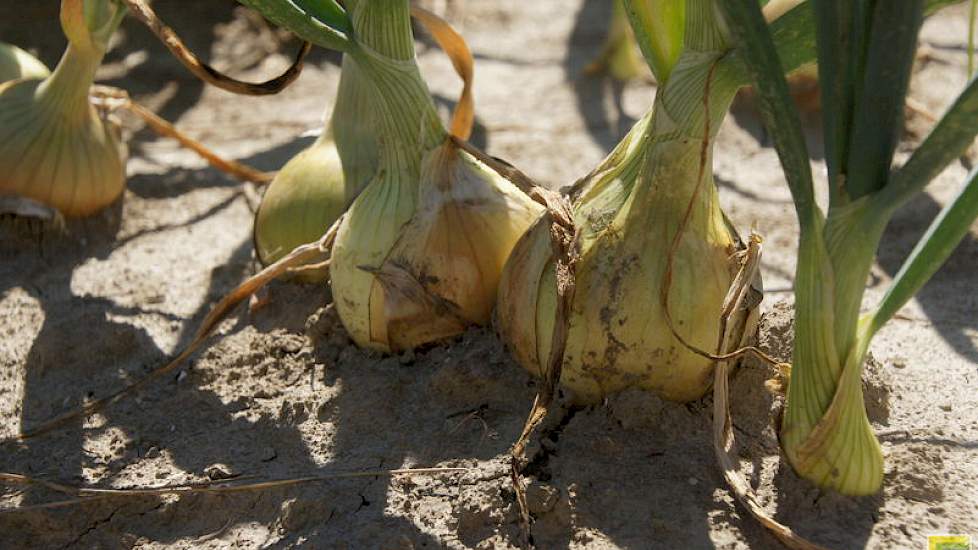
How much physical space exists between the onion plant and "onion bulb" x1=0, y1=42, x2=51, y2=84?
5.32ft

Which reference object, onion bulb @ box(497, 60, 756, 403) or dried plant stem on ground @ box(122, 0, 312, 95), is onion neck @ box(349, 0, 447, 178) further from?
onion bulb @ box(497, 60, 756, 403)

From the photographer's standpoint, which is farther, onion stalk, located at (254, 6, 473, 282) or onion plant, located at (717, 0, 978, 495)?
onion stalk, located at (254, 6, 473, 282)

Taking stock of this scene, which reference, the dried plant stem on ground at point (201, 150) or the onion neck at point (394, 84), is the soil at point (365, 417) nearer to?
the dried plant stem on ground at point (201, 150)

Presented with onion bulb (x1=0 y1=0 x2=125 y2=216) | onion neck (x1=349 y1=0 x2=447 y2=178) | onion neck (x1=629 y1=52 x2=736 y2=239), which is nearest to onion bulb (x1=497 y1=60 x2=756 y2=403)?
onion neck (x1=629 y1=52 x2=736 y2=239)

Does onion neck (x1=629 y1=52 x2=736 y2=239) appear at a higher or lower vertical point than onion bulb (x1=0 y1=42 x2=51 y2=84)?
higher

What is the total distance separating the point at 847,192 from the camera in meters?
1.12

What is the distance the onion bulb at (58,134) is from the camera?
2002 millimetres

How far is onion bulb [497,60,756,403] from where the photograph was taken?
1.29 m

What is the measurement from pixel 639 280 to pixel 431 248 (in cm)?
31

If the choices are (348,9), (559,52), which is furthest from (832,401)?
(559,52)

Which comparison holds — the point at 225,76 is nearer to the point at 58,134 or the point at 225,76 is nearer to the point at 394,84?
the point at 394,84

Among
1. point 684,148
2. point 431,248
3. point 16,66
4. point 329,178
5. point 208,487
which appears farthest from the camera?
point 16,66

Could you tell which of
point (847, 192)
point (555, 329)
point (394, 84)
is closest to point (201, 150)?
point (394, 84)

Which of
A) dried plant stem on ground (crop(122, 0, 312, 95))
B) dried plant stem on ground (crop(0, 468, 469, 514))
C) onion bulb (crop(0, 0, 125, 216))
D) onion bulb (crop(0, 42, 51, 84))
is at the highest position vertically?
dried plant stem on ground (crop(122, 0, 312, 95))
